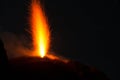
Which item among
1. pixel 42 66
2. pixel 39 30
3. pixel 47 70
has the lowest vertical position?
pixel 47 70

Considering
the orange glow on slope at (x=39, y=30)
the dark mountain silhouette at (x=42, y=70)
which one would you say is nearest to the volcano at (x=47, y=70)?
the dark mountain silhouette at (x=42, y=70)

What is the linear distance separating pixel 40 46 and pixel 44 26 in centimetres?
39

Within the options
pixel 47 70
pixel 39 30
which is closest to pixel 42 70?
pixel 47 70

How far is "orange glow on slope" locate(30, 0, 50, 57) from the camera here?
688cm

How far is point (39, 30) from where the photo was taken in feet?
22.9

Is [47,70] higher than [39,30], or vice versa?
[39,30]

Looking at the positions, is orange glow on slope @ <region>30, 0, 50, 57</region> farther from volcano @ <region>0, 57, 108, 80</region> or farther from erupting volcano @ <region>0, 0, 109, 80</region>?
volcano @ <region>0, 57, 108, 80</region>

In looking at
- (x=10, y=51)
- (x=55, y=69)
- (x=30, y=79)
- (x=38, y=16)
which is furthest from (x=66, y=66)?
(x=10, y=51)

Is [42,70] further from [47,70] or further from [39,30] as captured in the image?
[39,30]

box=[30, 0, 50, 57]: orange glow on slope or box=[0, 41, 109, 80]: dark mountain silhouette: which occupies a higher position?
box=[30, 0, 50, 57]: orange glow on slope

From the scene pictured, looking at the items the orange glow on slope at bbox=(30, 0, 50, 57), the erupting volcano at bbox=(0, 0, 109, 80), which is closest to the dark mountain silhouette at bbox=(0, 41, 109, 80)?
the erupting volcano at bbox=(0, 0, 109, 80)

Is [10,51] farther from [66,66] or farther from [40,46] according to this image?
Answer: [66,66]

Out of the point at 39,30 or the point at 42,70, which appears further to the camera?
the point at 39,30

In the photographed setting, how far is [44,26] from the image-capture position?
710 centimetres
